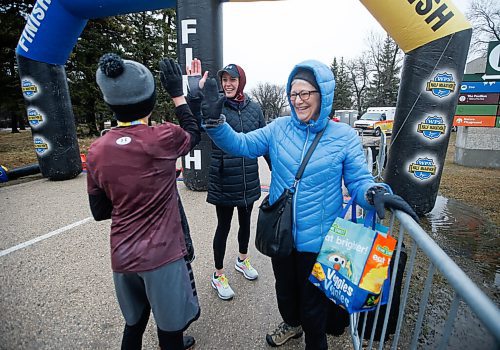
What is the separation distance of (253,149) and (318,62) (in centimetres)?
65

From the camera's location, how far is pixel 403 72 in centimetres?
457

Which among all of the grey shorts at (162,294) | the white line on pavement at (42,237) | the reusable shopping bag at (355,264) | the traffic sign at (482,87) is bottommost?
the white line on pavement at (42,237)

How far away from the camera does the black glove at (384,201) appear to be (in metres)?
1.40

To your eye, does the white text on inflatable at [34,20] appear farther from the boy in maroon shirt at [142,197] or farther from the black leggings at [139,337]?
the black leggings at [139,337]

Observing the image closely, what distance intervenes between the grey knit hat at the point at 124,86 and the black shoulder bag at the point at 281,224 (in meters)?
0.90

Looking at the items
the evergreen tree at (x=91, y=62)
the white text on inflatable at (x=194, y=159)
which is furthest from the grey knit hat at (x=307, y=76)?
the evergreen tree at (x=91, y=62)

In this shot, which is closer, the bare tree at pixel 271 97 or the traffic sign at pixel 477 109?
the traffic sign at pixel 477 109

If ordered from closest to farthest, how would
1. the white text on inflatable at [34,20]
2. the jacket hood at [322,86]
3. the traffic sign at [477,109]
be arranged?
1. the jacket hood at [322,86]
2. the white text on inflatable at [34,20]
3. the traffic sign at [477,109]

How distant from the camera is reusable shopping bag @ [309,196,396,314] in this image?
1.40 meters

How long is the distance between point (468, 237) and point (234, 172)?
3446mm

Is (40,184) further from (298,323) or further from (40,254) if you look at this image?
(298,323)

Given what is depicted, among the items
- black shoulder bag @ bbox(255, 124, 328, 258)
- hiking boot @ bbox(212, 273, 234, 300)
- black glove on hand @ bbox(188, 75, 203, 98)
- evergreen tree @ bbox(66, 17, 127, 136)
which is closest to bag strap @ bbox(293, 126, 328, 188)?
black shoulder bag @ bbox(255, 124, 328, 258)

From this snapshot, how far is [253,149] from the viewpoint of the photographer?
1934mm

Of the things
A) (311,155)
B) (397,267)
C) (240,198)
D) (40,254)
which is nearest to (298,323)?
(397,267)
